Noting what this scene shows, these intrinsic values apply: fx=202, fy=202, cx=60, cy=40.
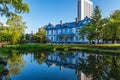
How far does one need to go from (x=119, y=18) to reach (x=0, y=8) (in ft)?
130

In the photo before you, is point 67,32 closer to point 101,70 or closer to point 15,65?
point 15,65

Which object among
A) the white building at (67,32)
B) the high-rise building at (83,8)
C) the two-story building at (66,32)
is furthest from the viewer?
the high-rise building at (83,8)

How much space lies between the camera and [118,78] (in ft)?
46.2

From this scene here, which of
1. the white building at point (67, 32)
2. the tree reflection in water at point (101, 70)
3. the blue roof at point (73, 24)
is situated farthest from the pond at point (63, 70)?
the blue roof at point (73, 24)

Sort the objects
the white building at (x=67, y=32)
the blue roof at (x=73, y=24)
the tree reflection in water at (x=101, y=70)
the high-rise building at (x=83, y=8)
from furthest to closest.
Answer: the high-rise building at (x=83, y=8)
the white building at (x=67, y=32)
the blue roof at (x=73, y=24)
the tree reflection in water at (x=101, y=70)

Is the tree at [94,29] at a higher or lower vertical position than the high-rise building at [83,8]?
lower

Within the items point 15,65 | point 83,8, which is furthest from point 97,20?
point 83,8

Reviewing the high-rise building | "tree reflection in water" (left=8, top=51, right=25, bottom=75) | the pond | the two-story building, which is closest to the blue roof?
the two-story building

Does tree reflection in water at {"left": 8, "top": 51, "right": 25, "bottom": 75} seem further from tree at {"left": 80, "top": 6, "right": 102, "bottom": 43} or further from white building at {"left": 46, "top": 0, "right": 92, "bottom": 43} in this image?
white building at {"left": 46, "top": 0, "right": 92, "bottom": 43}

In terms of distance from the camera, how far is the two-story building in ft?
223

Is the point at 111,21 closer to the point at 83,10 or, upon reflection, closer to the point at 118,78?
the point at 118,78

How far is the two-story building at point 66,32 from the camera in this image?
223 feet

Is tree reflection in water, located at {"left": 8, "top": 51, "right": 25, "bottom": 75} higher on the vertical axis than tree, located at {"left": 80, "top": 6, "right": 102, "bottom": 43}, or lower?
lower

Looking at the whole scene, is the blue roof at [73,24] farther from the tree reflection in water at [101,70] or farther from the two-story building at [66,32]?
the tree reflection in water at [101,70]
